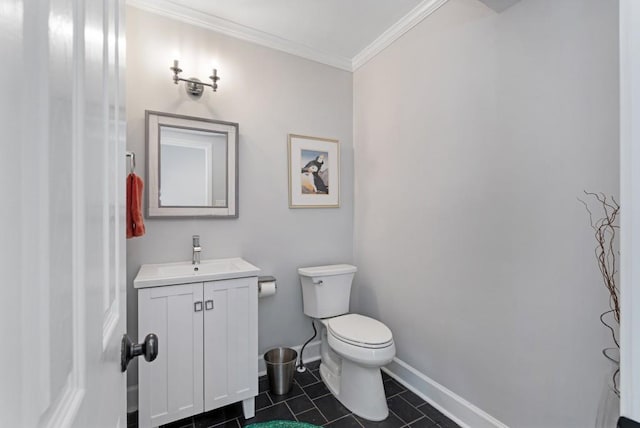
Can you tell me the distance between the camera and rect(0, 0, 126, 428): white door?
8.8 inches

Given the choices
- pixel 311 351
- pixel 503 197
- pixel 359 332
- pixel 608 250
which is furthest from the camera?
pixel 311 351

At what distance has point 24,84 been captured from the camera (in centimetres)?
24

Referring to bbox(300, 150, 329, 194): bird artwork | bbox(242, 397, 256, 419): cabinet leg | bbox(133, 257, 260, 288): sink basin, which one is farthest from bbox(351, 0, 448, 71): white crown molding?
bbox(242, 397, 256, 419): cabinet leg

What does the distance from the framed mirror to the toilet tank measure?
768mm

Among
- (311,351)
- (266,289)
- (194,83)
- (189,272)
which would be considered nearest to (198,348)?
(189,272)

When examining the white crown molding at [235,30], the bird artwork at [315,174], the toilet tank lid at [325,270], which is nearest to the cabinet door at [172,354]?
the toilet tank lid at [325,270]

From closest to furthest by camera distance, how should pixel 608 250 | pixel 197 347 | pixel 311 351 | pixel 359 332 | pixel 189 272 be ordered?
pixel 608 250 → pixel 197 347 → pixel 189 272 → pixel 359 332 → pixel 311 351

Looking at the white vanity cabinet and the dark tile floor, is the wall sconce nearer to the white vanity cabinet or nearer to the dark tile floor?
the white vanity cabinet

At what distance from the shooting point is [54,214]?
0.30 m

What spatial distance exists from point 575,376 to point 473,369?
0.50 m

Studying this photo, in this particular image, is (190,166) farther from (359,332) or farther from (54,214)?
(54,214)

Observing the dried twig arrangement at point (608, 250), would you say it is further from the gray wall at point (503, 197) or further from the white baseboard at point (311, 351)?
the white baseboard at point (311, 351)

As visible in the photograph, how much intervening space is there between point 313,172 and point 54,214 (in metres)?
2.22

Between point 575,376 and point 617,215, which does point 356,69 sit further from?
point 575,376
